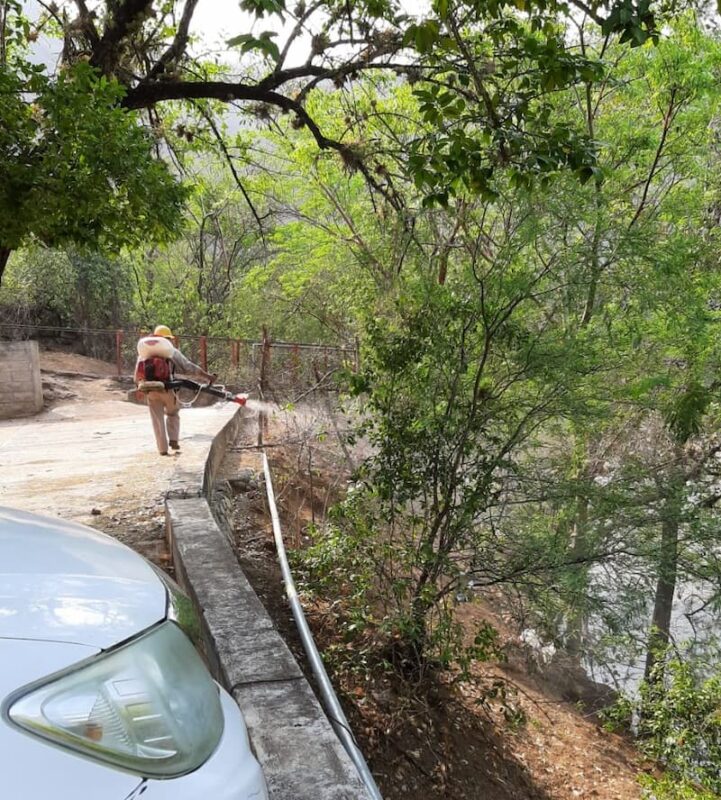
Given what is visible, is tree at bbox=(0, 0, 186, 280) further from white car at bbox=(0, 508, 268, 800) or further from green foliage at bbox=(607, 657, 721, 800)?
green foliage at bbox=(607, 657, 721, 800)

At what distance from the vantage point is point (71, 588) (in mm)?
1507

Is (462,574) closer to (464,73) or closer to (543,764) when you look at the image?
(543,764)

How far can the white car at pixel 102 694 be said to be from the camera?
114 centimetres

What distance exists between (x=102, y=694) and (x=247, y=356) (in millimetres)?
17968

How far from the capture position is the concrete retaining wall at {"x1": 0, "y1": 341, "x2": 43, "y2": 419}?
1536cm

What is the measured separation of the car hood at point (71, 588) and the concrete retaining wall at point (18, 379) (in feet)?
49.6

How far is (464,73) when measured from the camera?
Result: 4.60 meters

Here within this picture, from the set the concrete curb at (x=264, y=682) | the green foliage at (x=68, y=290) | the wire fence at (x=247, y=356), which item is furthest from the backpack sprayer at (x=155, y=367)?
the green foliage at (x=68, y=290)

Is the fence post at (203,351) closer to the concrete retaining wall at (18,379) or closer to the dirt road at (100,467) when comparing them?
the dirt road at (100,467)

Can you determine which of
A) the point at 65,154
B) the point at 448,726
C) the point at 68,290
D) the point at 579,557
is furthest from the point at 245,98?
the point at 68,290

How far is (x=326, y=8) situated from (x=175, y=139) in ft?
11.8

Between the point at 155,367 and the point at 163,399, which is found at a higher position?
the point at 155,367

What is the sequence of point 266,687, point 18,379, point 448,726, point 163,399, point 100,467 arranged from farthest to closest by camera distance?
point 18,379
point 163,399
point 100,467
point 448,726
point 266,687

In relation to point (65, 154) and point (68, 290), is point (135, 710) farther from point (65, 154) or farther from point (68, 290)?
point (68, 290)
